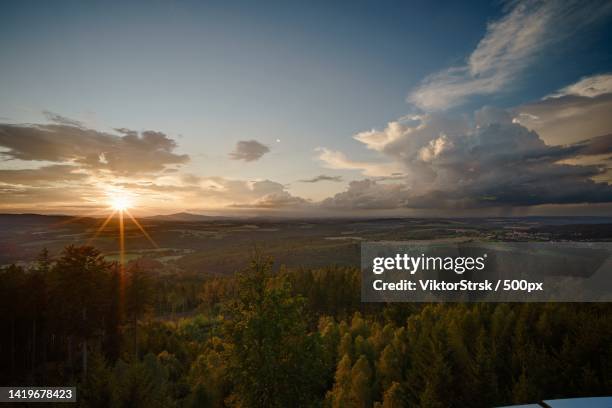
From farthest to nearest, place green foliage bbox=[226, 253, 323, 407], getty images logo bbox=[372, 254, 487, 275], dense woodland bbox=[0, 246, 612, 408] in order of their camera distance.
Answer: getty images logo bbox=[372, 254, 487, 275] < dense woodland bbox=[0, 246, 612, 408] < green foliage bbox=[226, 253, 323, 407]

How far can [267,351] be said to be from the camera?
59.0 ft

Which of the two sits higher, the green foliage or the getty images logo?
the green foliage

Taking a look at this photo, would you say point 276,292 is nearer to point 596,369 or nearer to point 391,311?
point 596,369

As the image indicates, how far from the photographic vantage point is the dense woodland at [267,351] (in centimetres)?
1883

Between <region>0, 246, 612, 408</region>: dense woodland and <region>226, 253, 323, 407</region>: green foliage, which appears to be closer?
<region>226, 253, 323, 407</region>: green foliage

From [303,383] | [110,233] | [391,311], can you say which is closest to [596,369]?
[303,383]

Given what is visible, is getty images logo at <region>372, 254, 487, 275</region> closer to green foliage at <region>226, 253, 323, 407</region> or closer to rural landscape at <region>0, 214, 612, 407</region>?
rural landscape at <region>0, 214, 612, 407</region>

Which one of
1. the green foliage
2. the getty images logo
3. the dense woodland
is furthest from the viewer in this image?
the getty images logo

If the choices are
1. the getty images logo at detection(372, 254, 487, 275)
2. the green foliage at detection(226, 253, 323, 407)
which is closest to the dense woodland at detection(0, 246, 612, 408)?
the green foliage at detection(226, 253, 323, 407)

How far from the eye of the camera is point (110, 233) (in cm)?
15325

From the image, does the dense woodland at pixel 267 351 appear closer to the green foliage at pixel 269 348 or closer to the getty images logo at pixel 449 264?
the green foliage at pixel 269 348

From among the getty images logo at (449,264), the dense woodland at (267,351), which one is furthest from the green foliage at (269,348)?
the getty images logo at (449,264)

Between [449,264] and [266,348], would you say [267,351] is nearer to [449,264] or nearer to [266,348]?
[266,348]

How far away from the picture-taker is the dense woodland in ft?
61.8
